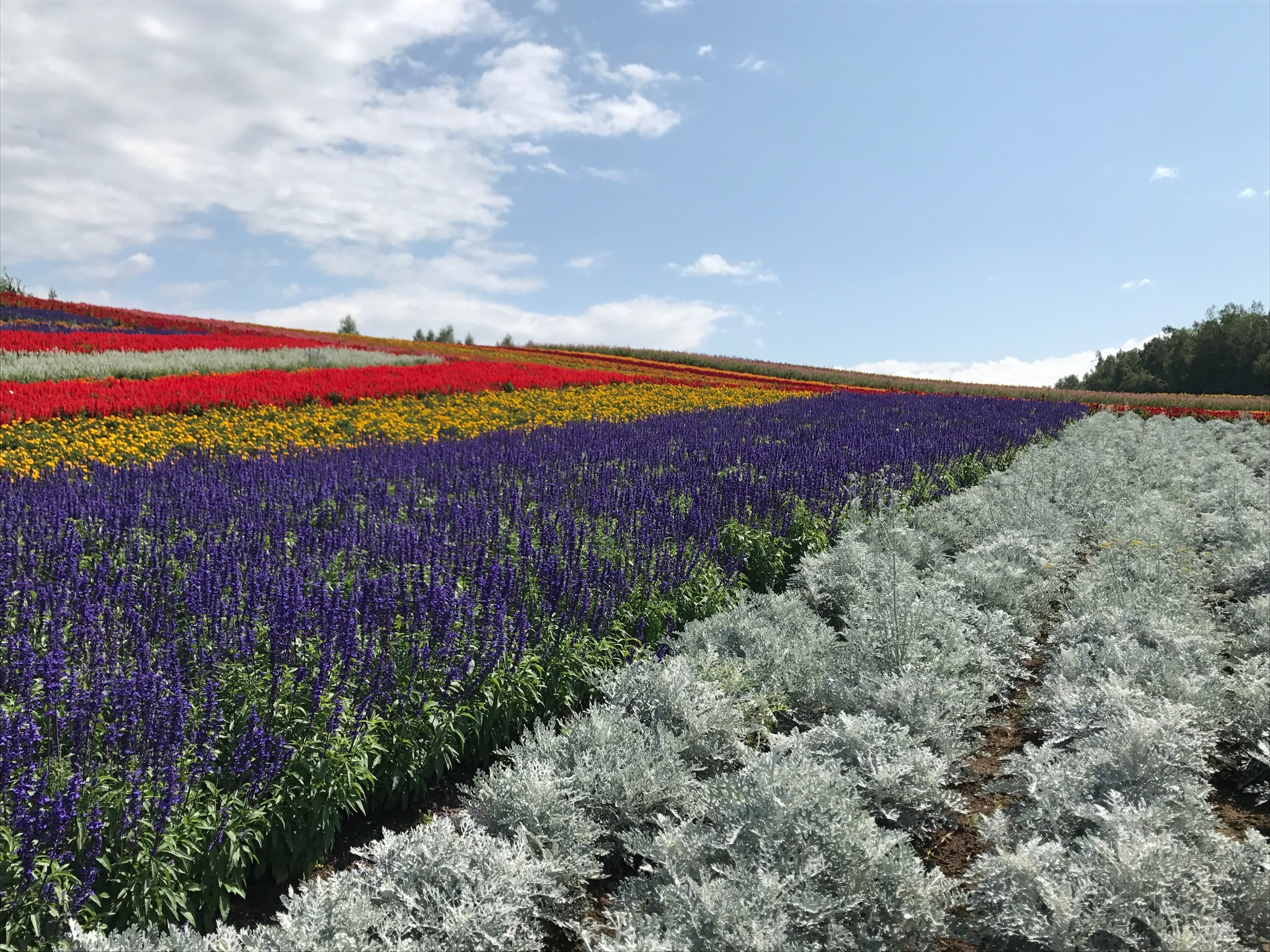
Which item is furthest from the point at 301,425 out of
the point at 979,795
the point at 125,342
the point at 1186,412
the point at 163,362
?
the point at 1186,412

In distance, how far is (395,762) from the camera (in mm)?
3988

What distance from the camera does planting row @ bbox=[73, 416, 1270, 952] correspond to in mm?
2809

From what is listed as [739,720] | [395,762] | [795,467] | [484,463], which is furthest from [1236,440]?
[395,762]

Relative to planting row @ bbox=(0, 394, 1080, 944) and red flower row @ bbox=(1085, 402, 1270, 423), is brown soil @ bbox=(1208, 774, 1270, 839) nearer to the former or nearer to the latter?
planting row @ bbox=(0, 394, 1080, 944)

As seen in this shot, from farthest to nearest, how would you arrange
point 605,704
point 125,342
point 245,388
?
point 125,342 → point 245,388 → point 605,704

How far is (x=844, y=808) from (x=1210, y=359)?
2601 inches

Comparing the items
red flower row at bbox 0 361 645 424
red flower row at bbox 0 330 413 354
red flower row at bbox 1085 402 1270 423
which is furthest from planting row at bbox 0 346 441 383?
red flower row at bbox 1085 402 1270 423

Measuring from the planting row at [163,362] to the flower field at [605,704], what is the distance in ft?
36.6

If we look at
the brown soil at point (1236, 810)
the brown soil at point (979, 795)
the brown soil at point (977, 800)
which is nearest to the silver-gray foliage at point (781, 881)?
the brown soil at point (977, 800)

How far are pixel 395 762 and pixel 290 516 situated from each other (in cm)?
375

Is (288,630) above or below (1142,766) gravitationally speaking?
above

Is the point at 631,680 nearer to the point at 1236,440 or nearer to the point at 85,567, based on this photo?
the point at 85,567

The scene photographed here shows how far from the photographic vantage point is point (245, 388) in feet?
53.6

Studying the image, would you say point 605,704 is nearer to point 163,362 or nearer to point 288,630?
point 288,630
